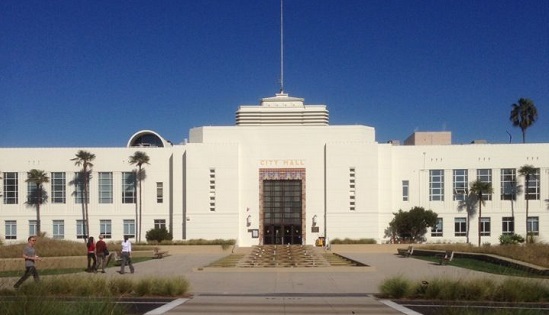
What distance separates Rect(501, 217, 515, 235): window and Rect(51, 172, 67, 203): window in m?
43.2

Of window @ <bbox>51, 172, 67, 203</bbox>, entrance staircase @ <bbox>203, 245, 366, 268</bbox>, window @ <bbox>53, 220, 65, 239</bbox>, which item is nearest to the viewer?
entrance staircase @ <bbox>203, 245, 366, 268</bbox>

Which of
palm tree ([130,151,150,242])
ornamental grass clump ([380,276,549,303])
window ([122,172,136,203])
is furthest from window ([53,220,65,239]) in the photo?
ornamental grass clump ([380,276,549,303])

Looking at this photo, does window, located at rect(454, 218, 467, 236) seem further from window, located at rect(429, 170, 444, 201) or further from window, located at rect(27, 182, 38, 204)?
window, located at rect(27, 182, 38, 204)

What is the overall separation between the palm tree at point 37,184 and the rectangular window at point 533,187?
47.0 meters

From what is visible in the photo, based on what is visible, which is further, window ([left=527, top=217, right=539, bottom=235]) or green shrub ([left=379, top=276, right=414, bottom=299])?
window ([left=527, top=217, right=539, bottom=235])

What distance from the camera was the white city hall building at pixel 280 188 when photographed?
213 feet

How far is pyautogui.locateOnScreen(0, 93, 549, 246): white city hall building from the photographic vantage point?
2562 inches

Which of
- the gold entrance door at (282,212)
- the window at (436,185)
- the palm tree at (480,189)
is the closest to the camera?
the palm tree at (480,189)

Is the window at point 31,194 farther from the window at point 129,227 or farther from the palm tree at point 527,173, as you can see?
the palm tree at point 527,173

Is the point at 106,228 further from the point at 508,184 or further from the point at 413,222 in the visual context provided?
the point at 508,184

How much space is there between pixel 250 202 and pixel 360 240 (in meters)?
11.7

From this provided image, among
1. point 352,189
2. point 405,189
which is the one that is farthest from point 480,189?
point 352,189

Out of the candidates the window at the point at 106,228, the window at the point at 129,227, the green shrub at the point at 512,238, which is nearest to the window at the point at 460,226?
the green shrub at the point at 512,238

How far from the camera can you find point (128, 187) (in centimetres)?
6731
